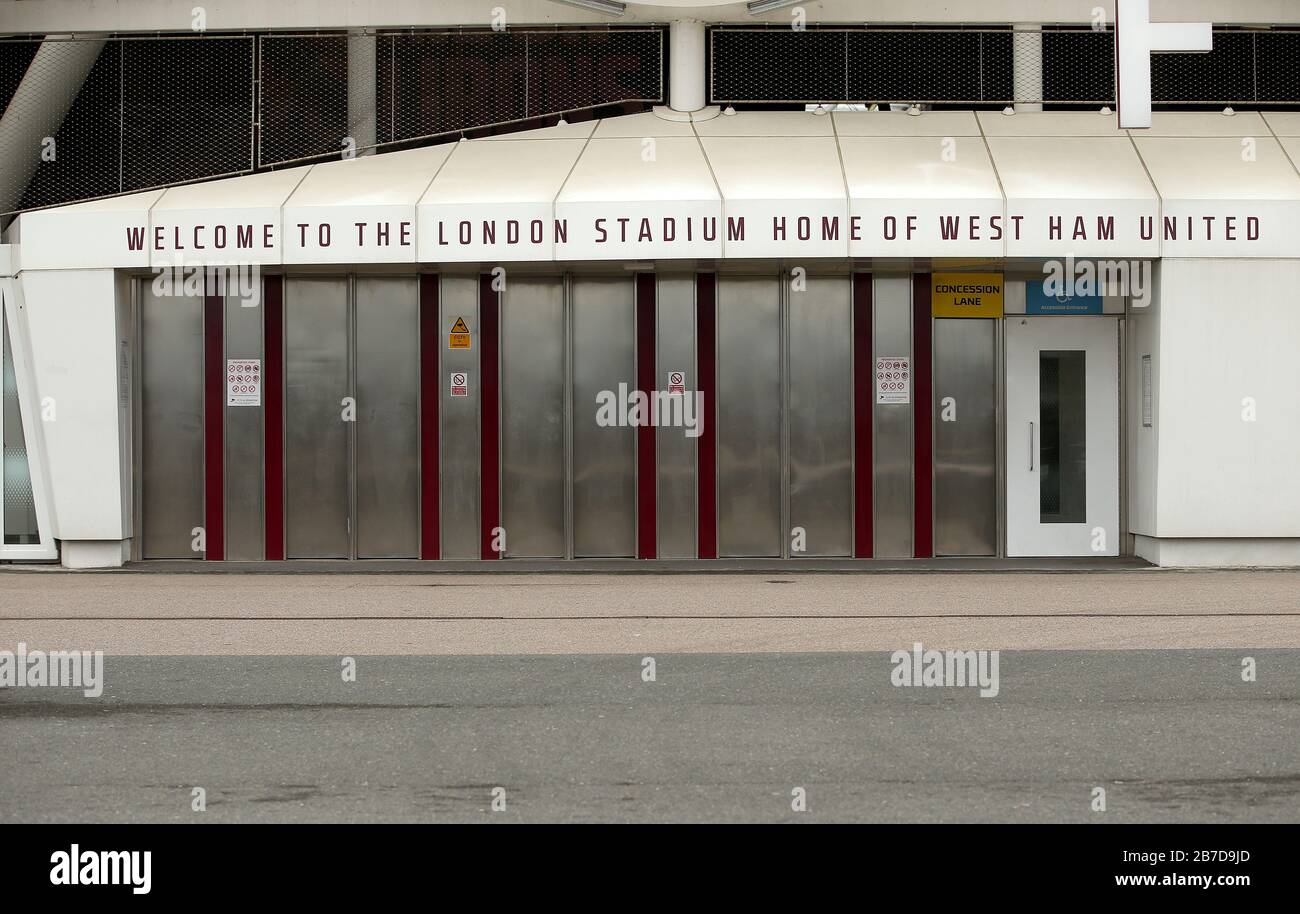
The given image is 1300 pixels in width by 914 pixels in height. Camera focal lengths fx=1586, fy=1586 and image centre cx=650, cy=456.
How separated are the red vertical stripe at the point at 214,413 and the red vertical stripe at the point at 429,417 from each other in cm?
216

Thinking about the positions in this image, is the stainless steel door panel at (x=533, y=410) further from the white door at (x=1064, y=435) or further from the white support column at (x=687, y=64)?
the white door at (x=1064, y=435)

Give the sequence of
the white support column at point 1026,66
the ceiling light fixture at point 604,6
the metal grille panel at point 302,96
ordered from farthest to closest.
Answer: the white support column at point 1026,66 → the metal grille panel at point 302,96 → the ceiling light fixture at point 604,6

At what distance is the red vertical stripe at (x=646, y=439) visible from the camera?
1714 centimetres

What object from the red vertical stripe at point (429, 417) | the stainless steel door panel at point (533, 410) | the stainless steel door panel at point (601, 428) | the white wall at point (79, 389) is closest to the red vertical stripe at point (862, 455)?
the stainless steel door panel at point (601, 428)

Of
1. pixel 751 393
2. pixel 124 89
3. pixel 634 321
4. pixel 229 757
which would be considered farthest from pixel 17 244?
pixel 229 757

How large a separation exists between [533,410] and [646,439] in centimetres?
126

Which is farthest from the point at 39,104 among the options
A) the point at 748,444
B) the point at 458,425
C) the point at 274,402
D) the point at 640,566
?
the point at 748,444

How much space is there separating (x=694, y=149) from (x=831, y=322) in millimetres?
2373

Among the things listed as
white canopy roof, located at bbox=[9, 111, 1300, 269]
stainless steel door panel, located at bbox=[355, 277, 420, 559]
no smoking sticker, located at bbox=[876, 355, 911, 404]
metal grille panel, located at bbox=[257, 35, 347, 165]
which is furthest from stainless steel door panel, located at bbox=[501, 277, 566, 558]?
no smoking sticker, located at bbox=[876, 355, 911, 404]

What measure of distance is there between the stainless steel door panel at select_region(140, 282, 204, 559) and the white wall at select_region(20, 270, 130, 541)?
65 centimetres

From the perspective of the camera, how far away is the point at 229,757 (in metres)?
7.14

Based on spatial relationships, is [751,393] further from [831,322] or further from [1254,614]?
[1254,614]

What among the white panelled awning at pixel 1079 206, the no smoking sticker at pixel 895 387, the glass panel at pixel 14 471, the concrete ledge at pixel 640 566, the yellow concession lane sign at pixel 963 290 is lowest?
the concrete ledge at pixel 640 566

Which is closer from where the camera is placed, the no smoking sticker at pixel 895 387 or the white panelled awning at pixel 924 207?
the white panelled awning at pixel 924 207
